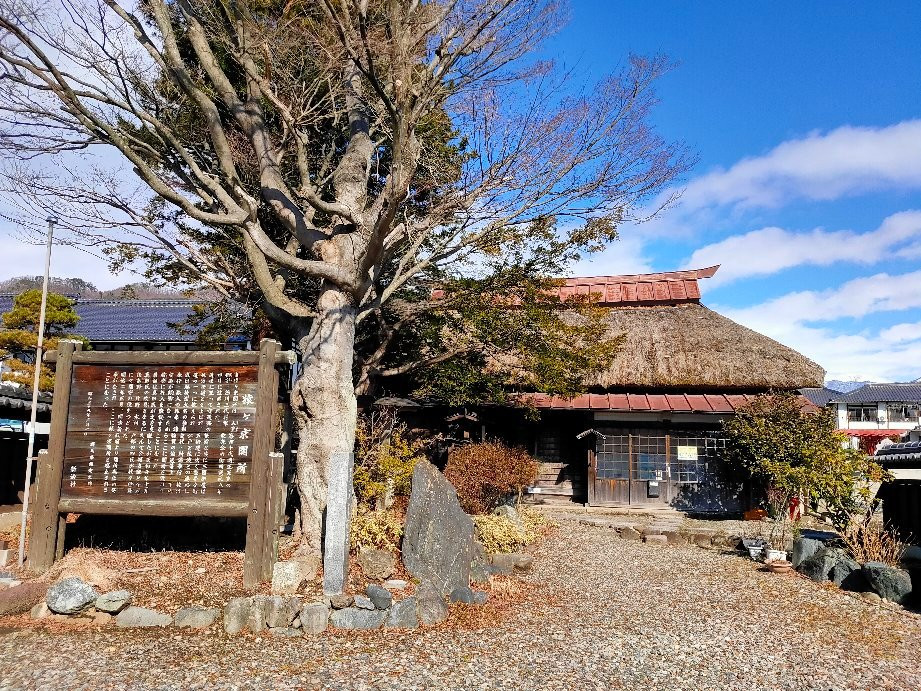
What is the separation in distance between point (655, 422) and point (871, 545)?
20.6 ft

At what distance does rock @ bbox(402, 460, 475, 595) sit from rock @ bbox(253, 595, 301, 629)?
4.65ft

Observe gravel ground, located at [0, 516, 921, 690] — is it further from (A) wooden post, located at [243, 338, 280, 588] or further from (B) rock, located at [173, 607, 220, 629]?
(A) wooden post, located at [243, 338, 280, 588]

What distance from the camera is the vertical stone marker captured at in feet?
18.9

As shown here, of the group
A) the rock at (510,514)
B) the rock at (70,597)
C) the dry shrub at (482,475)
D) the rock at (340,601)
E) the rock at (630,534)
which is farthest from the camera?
the rock at (630,534)

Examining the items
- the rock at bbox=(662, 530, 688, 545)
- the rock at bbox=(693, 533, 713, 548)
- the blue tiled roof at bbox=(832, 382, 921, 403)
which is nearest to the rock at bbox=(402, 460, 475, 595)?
the rock at bbox=(662, 530, 688, 545)

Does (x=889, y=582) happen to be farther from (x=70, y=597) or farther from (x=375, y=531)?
(x=70, y=597)

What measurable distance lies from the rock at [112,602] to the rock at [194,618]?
0.51m

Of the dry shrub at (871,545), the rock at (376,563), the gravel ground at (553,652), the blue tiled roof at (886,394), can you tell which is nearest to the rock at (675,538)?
the dry shrub at (871,545)

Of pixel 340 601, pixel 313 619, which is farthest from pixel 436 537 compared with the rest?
pixel 313 619

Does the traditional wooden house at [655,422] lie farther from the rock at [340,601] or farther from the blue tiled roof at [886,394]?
the blue tiled roof at [886,394]

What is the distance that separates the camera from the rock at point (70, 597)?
5.30 metres

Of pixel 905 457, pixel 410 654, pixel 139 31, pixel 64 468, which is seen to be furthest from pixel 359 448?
pixel 905 457

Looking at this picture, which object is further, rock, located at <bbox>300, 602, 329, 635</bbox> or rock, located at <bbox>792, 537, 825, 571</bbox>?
rock, located at <bbox>792, 537, 825, 571</bbox>

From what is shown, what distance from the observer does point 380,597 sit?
5.48 metres
